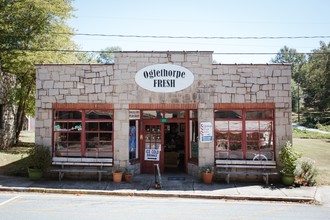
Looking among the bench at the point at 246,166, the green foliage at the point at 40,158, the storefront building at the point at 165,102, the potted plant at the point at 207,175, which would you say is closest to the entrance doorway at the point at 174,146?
the storefront building at the point at 165,102

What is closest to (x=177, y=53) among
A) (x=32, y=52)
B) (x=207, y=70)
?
(x=207, y=70)

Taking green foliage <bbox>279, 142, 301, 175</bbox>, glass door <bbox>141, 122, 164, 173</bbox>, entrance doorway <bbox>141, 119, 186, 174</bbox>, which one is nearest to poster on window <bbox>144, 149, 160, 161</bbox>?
entrance doorway <bbox>141, 119, 186, 174</bbox>

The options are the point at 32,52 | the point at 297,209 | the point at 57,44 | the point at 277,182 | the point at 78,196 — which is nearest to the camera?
the point at 297,209

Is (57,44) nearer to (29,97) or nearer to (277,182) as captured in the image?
(29,97)

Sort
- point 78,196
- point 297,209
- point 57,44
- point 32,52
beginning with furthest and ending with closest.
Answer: point 57,44
point 32,52
point 78,196
point 297,209

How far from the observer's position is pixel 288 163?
38.2ft

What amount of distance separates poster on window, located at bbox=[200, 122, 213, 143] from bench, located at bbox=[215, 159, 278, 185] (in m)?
1.01

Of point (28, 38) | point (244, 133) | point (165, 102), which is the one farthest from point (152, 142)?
point (28, 38)

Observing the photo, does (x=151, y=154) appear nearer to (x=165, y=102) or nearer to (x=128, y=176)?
(x=128, y=176)

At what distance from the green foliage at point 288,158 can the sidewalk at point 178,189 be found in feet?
2.34

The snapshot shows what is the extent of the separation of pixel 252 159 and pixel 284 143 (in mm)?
1481

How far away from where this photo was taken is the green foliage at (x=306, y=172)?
11.9 metres

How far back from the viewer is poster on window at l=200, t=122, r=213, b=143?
12.5 m

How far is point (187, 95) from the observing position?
12.6 metres
